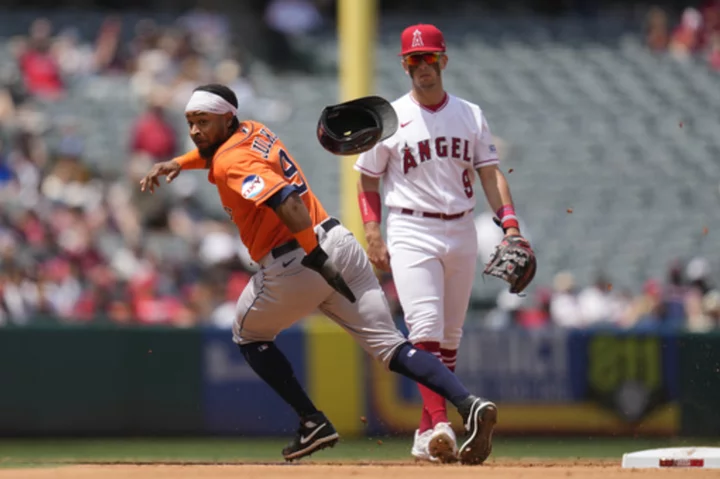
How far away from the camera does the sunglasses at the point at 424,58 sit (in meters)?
6.86

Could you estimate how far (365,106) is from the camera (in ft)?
23.0

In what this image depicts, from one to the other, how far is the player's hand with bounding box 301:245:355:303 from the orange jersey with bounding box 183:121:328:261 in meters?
0.34

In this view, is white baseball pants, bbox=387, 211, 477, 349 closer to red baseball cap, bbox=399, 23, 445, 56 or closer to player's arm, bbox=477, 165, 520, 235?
player's arm, bbox=477, 165, 520, 235

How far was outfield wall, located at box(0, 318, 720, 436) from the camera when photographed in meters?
10.9

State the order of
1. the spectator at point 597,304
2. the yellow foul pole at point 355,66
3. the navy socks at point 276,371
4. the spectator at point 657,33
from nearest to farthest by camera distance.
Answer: the navy socks at point 276,371, the yellow foul pole at point 355,66, the spectator at point 597,304, the spectator at point 657,33

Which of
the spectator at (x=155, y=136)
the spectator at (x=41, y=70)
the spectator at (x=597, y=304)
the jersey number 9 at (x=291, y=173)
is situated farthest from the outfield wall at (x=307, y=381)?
the spectator at (x=41, y=70)

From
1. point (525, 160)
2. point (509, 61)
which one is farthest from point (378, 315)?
point (509, 61)

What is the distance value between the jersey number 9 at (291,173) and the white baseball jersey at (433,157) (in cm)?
63

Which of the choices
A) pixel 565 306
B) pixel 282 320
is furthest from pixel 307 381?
pixel 282 320

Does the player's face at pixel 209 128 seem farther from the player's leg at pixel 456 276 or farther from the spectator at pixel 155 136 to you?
the spectator at pixel 155 136

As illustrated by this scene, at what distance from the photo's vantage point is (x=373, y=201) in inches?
280

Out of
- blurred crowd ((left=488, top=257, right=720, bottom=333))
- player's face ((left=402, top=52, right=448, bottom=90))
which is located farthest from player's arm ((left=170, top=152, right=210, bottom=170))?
blurred crowd ((left=488, top=257, right=720, bottom=333))

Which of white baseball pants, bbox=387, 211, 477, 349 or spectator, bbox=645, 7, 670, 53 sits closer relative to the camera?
white baseball pants, bbox=387, 211, 477, 349

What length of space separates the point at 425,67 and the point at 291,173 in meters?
0.97
